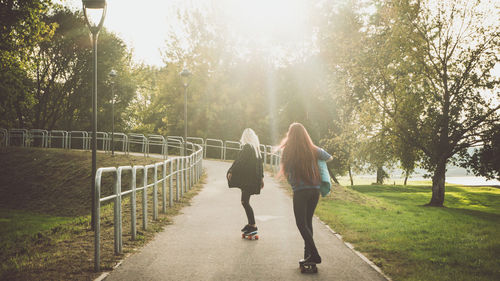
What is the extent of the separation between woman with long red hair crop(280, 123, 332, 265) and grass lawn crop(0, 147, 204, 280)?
2469mm

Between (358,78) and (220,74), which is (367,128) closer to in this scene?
(358,78)

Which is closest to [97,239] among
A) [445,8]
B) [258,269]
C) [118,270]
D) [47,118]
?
[118,270]

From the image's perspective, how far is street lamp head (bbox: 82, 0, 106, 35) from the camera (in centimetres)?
828

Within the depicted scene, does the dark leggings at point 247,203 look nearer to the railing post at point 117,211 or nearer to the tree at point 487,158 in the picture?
the railing post at point 117,211

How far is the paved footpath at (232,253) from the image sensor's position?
16.8 ft

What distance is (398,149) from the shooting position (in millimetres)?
20719

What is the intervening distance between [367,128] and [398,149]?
1859 millimetres

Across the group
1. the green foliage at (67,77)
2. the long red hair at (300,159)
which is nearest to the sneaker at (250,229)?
the long red hair at (300,159)

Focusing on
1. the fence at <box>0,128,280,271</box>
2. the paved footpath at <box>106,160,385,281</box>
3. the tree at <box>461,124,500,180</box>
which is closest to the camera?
the paved footpath at <box>106,160,385,281</box>

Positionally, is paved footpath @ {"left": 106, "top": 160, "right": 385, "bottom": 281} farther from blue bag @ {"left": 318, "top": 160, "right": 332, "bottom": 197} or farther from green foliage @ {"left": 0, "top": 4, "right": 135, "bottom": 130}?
green foliage @ {"left": 0, "top": 4, "right": 135, "bottom": 130}

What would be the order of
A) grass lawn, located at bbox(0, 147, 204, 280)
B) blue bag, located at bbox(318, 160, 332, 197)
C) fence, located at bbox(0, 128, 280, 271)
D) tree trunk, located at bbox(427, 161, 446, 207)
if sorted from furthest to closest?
tree trunk, located at bbox(427, 161, 446, 207), fence, located at bbox(0, 128, 280, 271), grass lawn, located at bbox(0, 147, 204, 280), blue bag, located at bbox(318, 160, 332, 197)

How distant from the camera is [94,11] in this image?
8.45m

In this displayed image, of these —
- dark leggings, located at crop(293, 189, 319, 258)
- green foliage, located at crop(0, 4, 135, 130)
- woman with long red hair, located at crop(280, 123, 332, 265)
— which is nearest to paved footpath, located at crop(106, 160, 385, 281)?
dark leggings, located at crop(293, 189, 319, 258)

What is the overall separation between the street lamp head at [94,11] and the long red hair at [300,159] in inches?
199
